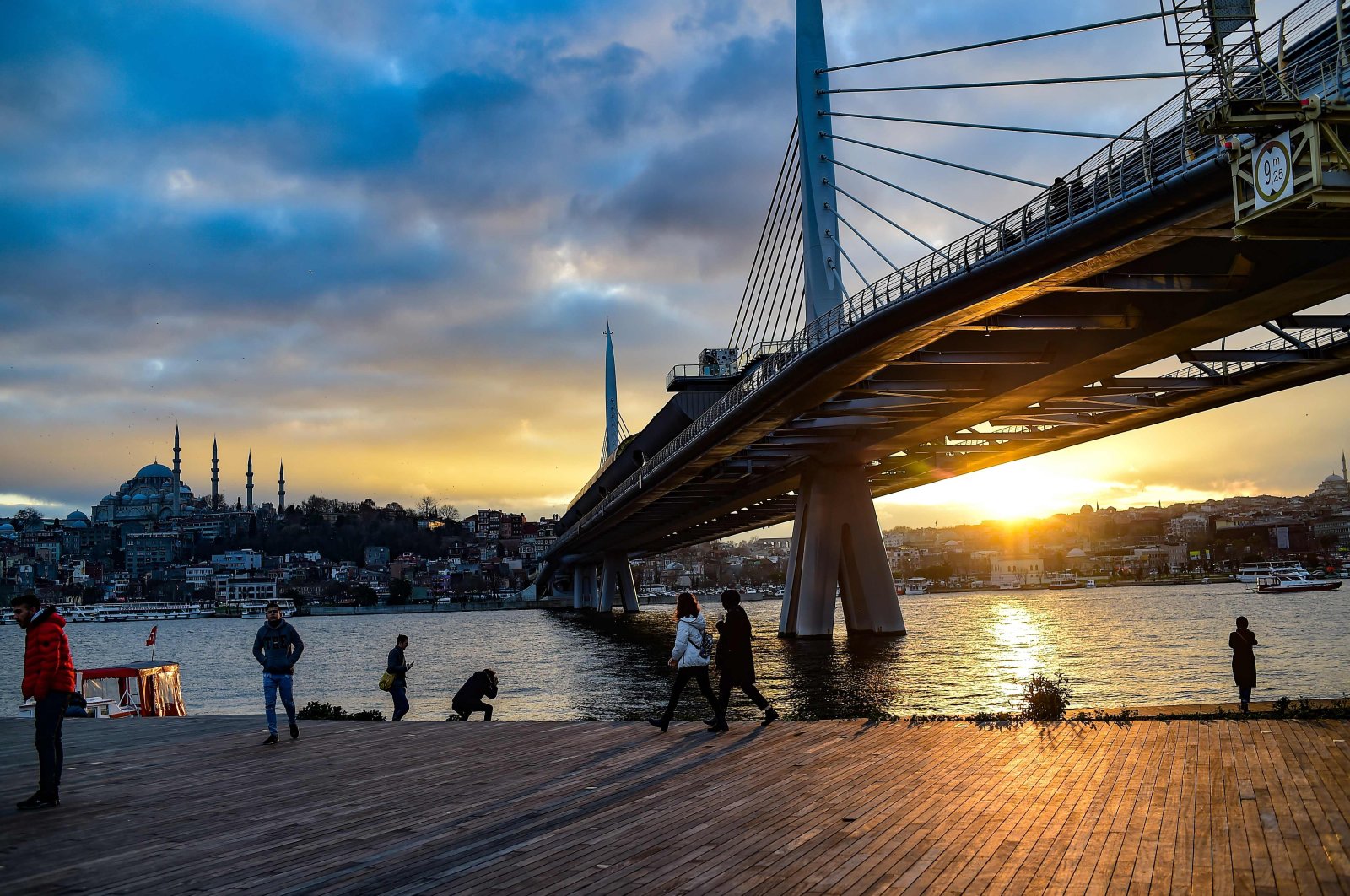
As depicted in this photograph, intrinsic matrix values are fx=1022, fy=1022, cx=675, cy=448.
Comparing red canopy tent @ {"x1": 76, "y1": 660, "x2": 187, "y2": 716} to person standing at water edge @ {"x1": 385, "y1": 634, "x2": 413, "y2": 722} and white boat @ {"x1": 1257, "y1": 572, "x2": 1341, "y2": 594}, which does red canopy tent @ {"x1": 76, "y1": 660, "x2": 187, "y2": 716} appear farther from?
white boat @ {"x1": 1257, "y1": 572, "x2": 1341, "y2": 594}

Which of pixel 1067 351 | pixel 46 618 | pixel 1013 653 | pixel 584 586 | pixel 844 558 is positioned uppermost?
pixel 1067 351

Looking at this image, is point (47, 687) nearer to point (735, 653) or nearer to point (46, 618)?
point (46, 618)

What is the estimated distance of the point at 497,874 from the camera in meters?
6.92

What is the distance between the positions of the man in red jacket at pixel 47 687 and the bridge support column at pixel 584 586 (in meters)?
144

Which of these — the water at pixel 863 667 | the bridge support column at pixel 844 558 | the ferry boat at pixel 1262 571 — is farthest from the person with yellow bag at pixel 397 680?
the ferry boat at pixel 1262 571

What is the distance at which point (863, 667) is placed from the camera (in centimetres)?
3572

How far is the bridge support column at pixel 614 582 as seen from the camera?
12888 centimetres

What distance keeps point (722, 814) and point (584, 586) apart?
14909 cm

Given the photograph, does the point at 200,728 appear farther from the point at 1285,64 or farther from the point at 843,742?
the point at 1285,64

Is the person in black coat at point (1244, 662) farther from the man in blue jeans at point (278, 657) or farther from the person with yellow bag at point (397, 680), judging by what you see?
the person with yellow bag at point (397, 680)

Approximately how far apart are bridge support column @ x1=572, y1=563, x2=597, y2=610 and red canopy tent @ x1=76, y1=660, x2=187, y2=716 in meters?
131

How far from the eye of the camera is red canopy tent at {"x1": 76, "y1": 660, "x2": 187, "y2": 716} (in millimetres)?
22281

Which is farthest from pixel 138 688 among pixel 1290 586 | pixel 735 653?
pixel 1290 586

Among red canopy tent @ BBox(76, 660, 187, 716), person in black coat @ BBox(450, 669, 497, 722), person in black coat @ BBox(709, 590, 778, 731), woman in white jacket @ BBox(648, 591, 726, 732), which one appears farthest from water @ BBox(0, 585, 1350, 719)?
woman in white jacket @ BBox(648, 591, 726, 732)
